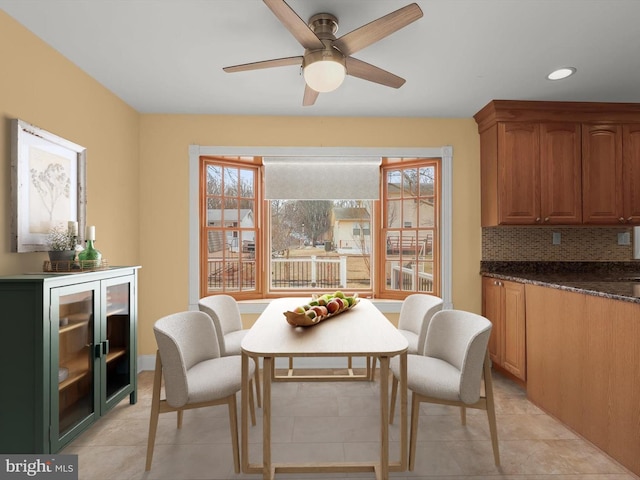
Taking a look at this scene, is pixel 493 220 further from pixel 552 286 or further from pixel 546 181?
pixel 552 286

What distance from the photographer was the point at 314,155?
3.67m

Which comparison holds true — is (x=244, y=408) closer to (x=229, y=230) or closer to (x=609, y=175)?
(x=229, y=230)

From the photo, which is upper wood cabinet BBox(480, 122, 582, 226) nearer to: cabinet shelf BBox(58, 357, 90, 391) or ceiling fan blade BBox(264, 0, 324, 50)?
ceiling fan blade BBox(264, 0, 324, 50)

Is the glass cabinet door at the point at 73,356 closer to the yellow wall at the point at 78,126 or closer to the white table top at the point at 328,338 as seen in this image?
the yellow wall at the point at 78,126

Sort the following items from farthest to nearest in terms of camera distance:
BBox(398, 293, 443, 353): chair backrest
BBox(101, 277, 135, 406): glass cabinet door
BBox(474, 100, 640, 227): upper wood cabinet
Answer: BBox(474, 100, 640, 227): upper wood cabinet < BBox(398, 293, 443, 353): chair backrest < BBox(101, 277, 135, 406): glass cabinet door

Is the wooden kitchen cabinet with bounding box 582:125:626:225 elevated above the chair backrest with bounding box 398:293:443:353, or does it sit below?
above

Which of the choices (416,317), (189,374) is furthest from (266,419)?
(416,317)

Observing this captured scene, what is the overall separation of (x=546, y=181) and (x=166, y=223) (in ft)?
12.3

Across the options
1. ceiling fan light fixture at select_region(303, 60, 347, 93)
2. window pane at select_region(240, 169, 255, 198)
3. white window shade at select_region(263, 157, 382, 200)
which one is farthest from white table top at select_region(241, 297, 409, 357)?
window pane at select_region(240, 169, 255, 198)

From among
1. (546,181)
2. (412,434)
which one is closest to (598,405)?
(412,434)

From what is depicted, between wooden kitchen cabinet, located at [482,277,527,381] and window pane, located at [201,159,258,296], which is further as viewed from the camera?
window pane, located at [201,159,258,296]

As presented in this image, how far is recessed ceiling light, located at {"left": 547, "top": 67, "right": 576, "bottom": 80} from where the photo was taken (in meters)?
2.71

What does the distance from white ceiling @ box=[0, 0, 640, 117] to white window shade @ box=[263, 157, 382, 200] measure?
1.95 ft

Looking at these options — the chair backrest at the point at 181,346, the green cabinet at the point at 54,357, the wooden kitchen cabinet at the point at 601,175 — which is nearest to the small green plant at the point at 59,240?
the green cabinet at the point at 54,357
